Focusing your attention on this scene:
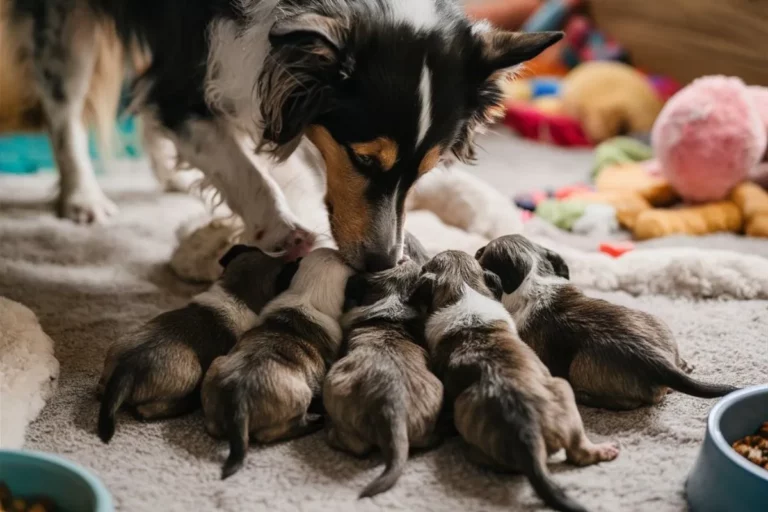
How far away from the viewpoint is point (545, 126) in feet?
13.1

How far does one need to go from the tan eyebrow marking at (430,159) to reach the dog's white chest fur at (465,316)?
1.15 feet

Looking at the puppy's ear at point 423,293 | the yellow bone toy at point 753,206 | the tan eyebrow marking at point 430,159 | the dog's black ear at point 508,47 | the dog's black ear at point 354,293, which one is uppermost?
the dog's black ear at point 508,47

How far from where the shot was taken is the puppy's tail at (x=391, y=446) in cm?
134

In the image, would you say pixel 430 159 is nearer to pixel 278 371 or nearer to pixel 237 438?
pixel 278 371

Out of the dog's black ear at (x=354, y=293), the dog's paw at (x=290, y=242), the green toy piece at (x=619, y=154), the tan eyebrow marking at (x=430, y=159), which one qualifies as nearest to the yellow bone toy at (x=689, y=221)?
the green toy piece at (x=619, y=154)

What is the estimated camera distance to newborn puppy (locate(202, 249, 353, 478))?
1.45 meters

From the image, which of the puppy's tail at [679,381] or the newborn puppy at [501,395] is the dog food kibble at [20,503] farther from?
the puppy's tail at [679,381]

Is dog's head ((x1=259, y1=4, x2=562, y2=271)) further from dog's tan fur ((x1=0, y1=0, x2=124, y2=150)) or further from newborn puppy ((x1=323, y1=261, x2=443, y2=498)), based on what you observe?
dog's tan fur ((x1=0, y1=0, x2=124, y2=150))

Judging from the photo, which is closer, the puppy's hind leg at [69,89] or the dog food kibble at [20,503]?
the dog food kibble at [20,503]

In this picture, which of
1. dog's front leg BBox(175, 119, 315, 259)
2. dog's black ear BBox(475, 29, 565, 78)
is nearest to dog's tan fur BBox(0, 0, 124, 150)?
dog's front leg BBox(175, 119, 315, 259)

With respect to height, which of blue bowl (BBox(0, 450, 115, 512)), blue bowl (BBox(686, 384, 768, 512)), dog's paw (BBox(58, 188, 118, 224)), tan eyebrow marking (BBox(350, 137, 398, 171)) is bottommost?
dog's paw (BBox(58, 188, 118, 224))

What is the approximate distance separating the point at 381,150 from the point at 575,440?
749 millimetres

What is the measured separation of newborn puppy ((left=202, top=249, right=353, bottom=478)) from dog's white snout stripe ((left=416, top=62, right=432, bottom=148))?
385 millimetres

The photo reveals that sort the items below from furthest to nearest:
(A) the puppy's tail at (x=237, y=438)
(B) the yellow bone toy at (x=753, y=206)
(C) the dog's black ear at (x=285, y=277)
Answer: (B) the yellow bone toy at (x=753, y=206) → (C) the dog's black ear at (x=285, y=277) → (A) the puppy's tail at (x=237, y=438)
